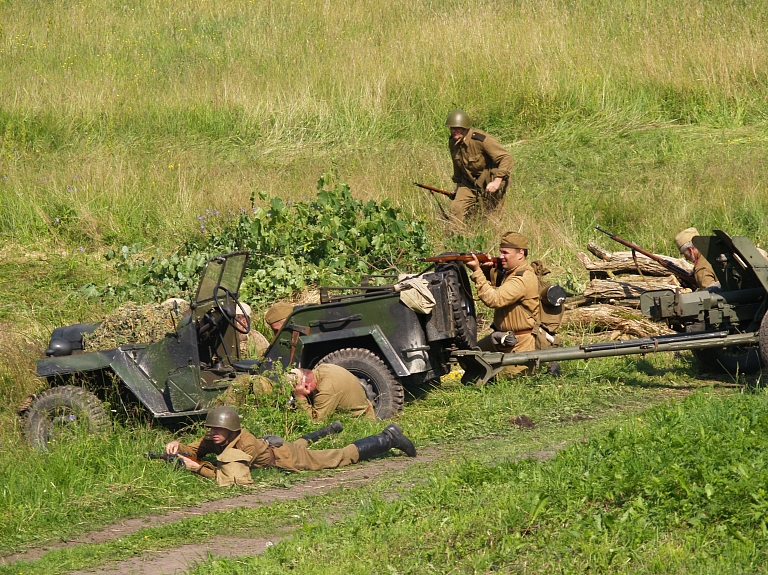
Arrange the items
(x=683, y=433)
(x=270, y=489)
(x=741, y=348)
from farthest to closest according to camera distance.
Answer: (x=741, y=348) → (x=270, y=489) → (x=683, y=433)

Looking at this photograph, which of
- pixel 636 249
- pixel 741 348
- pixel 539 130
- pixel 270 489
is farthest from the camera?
pixel 539 130

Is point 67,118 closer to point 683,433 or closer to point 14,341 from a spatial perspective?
point 14,341

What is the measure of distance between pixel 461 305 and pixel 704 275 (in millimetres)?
2861

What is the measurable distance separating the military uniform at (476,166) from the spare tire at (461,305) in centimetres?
420

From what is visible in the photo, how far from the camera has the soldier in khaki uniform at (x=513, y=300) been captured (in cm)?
945

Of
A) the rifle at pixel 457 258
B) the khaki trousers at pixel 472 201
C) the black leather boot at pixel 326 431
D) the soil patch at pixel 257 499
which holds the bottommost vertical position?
the soil patch at pixel 257 499

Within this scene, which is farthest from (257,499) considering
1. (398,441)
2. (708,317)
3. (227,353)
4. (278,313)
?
(708,317)

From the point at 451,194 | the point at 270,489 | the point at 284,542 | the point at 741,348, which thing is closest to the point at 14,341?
the point at 270,489

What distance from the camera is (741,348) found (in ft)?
32.3

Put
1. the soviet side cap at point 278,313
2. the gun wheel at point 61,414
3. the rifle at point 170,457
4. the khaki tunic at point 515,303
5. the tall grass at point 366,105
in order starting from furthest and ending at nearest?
the tall grass at point 366,105 < the soviet side cap at point 278,313 < the khaki tunic at point 515,303 < the gun wheel at point 61,414 < the rifle at point 170,457

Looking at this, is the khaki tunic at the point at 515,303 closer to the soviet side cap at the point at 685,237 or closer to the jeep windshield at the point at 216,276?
the soviet side cap at the point at 685,237

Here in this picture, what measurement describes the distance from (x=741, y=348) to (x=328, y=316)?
405 centimetres

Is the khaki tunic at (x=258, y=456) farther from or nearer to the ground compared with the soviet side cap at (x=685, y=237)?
nearer to the ground

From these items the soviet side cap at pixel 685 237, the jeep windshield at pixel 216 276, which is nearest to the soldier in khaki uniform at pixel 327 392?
the jeep windshield at pixel 216 276
